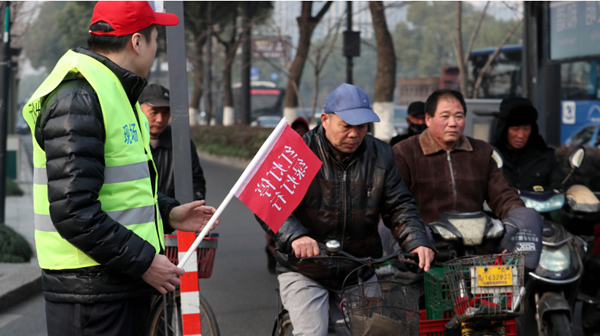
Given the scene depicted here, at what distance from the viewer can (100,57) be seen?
2354mm

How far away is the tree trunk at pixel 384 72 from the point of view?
13.9m

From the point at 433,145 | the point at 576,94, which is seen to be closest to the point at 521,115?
the point at 433,145

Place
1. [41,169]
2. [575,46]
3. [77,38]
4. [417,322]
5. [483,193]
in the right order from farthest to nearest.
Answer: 1. [77,38]
2. [575,46]
3. [483,193]
4. [417,322]
5. [41,169]

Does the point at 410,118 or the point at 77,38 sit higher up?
the point at 77,38

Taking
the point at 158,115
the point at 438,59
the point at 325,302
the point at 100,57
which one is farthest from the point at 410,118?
the point at 438,59

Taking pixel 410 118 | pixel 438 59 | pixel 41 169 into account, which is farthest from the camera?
pixel 438 59

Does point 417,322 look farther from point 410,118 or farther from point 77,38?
point 77,38

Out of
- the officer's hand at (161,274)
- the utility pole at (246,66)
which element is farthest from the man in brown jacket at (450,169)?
the utility pole at (246,66)

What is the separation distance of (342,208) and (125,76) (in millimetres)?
1340

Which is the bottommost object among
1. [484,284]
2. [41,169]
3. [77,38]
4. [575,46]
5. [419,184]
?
[484,284]

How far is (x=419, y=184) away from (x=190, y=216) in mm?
1807

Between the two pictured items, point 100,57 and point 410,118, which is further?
point 410,118

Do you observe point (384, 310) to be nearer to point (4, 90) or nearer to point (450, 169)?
point (450, 169)

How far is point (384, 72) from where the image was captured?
46.2 ft
